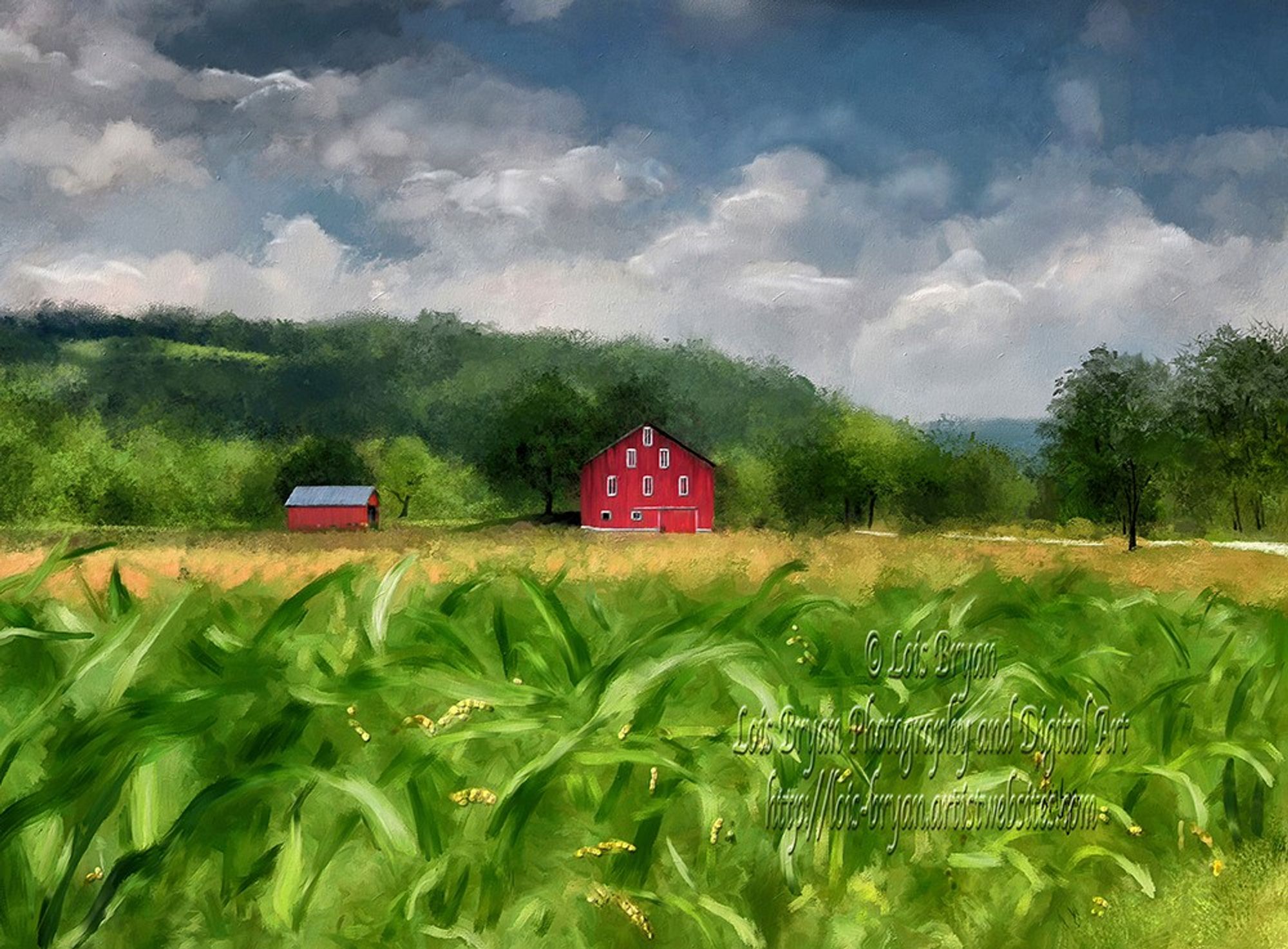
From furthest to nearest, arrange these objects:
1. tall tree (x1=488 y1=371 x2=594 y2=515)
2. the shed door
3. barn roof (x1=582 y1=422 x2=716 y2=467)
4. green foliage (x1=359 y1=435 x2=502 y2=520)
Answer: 1. green foliage (x1=359 y1=435 x2=502 y2=520)
2. tall tree (x1=488 y1=371 x2=594 y2=515)
3. barn roof (x1=582 y1=422 x2=716 y2=467)
4. the shed door

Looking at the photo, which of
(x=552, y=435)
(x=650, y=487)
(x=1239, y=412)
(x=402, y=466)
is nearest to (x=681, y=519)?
(x=650, y=487)

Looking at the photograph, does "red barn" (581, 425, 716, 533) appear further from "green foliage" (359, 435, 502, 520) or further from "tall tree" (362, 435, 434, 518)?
"tall tree" (362, 435, 434, 518)

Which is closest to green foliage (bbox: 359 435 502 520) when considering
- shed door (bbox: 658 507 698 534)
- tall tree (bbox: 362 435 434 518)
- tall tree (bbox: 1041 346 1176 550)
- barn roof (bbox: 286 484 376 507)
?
tall tree (bbox: 362 435 434 518)

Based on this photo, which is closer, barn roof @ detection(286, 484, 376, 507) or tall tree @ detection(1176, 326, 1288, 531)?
barn roof @ detection(286, 484, 376, 507)

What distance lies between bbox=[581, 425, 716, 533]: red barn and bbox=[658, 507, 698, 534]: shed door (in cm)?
1

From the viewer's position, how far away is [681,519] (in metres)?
17.3

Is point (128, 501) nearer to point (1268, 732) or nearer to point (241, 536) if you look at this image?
point (241, 536)

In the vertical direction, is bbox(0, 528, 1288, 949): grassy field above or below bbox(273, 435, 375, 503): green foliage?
below

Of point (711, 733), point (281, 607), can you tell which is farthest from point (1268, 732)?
point (281, 607)

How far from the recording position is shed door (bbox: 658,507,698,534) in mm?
17188

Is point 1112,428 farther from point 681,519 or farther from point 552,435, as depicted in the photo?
point 552,435

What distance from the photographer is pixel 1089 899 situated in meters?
0.61

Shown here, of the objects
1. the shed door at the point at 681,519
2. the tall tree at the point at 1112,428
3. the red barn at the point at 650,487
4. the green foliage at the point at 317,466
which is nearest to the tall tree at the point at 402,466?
the green foliage at the point at 317,466

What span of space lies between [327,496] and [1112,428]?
1239 centimetres
